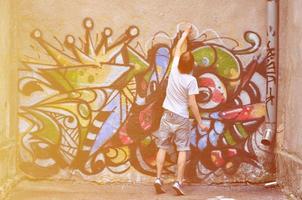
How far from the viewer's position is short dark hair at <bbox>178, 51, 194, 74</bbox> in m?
6.46

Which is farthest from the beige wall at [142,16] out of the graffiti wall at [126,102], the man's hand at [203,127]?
the man's hand at [203,127]

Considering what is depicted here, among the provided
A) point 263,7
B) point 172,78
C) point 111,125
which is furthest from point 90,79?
point 263,7

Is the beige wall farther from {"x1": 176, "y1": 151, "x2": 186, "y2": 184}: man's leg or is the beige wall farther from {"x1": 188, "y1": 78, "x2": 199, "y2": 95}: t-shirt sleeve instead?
{"x1": 176, "y1": 151, "x2": 186, "y2": 184}: man's leg

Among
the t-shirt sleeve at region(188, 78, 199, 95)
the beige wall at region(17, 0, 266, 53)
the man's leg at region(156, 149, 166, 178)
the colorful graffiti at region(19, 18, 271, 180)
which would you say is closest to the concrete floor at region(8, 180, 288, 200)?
the colorful graffiti at region(19, 18, 271, 180)

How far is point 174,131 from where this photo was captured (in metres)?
6.55

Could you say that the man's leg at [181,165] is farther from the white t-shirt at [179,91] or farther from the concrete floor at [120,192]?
the white t-shirt at [179,91]

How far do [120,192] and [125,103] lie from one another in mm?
1214

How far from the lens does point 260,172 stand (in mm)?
7051

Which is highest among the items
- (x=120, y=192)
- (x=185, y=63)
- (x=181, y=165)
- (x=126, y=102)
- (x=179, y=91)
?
(x=185, y=63)

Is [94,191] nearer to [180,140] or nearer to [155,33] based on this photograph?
[180,140]

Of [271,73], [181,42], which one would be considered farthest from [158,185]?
[271,73]

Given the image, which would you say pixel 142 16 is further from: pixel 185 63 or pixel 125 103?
pixel 125 103

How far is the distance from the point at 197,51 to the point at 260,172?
6.23 feet

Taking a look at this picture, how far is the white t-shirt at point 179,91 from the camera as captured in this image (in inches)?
255
